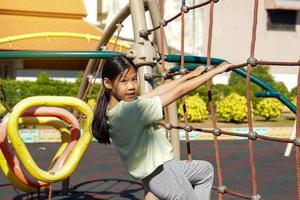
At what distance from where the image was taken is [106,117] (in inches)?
115

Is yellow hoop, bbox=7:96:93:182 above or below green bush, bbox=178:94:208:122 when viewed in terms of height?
above

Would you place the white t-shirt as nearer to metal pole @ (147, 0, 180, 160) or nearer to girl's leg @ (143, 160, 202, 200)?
girl's leg @ (143, 160, 202, 200)

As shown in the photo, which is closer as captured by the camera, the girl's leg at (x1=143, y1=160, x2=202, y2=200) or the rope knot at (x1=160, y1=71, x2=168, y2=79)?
the girl's leg at (x1=143, y1=160, x2=202, y2=200)

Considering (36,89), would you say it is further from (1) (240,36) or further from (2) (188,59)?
(2) (188,59)

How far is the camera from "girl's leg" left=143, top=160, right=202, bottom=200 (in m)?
2.91

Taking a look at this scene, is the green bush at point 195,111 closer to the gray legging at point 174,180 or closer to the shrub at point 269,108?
the shrub at point 269,108

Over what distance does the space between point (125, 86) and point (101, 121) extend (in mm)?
218

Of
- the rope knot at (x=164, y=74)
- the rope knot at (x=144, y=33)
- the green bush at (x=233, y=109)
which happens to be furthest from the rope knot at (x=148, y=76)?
the green bush at (x=233, y=109)

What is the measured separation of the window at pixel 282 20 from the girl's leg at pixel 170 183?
19750 mm

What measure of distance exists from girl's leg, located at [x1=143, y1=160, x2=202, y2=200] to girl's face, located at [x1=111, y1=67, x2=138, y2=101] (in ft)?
1.28

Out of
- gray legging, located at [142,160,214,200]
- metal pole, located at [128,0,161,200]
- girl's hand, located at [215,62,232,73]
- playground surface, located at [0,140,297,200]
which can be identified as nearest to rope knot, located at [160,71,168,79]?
metal pole, located at [128,0,161,200]

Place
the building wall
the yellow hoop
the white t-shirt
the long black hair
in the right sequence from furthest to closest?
1. the building wall
2. the yellow hoop
3. the long black hair
4. the white t-shirt

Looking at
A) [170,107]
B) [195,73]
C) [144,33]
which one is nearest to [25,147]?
[170,107]

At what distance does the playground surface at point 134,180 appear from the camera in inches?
252
